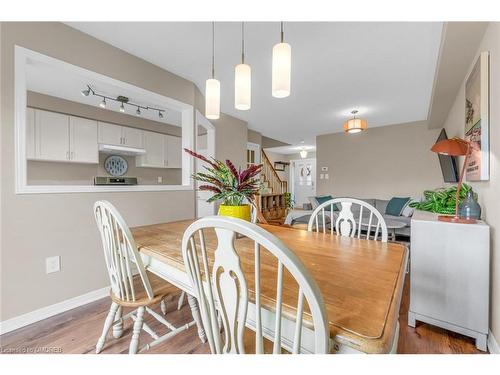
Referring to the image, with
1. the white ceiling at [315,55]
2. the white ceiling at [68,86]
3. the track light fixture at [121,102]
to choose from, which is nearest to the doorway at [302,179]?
the white ceiling at [315,55]

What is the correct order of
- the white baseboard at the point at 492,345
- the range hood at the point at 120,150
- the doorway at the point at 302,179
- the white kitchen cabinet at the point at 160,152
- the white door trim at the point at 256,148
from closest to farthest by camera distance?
the white baseboard at the point at 492,345 → the range hood at the point at 120,150 → the white kitchen cabinet at the point at 160,152 → the white door trim at the point at 256,148 → the doorway at the point at 302,179

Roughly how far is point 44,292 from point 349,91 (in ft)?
12.9

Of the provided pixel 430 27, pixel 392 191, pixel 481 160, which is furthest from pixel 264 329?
pixel 392 191

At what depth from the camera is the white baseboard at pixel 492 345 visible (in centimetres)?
138

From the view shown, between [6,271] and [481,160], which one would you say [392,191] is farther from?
[6,271]

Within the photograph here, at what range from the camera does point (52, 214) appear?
1.87 meters

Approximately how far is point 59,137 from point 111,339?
127 inches

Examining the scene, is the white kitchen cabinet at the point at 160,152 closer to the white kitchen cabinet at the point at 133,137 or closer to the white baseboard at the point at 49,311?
the white kitchen cabinet at the point at 133,137

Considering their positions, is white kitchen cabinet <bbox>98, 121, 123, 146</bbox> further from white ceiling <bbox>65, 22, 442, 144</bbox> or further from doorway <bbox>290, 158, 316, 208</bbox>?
doorway <bbox>290, 158, 316, 208</bbox>

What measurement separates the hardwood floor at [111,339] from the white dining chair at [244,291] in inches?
40.1

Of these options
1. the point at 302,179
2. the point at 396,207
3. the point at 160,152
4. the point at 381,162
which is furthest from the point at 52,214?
the point at 302,179

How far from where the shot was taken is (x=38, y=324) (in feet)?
5.67

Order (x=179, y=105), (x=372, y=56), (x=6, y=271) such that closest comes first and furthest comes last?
1. (x=6, y=271)
2. (x=372, y=56)
3. (x=179, y=105)
